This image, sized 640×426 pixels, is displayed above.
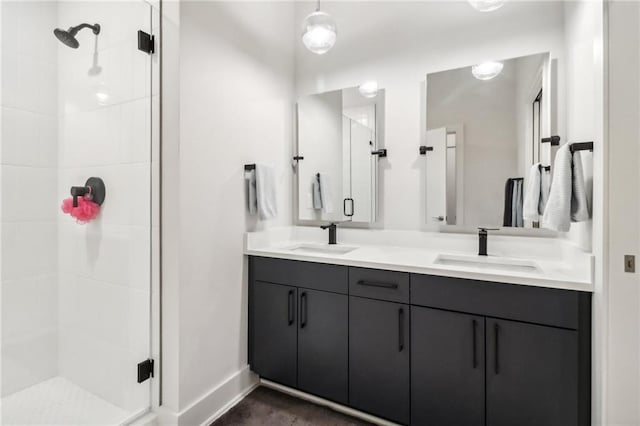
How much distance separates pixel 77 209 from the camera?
1646 millimetres

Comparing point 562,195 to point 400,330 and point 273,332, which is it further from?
point 273,332

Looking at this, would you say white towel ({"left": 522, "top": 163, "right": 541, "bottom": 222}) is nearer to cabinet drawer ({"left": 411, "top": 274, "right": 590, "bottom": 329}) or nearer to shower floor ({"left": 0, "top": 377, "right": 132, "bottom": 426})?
cabinet drawer ({"left": 411, "top": 274, "right": 590, "bottom": 329})

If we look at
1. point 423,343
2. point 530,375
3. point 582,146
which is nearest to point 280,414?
point 423,343

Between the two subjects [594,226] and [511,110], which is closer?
[594,226]

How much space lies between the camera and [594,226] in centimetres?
118

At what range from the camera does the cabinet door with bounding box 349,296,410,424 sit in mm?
1464

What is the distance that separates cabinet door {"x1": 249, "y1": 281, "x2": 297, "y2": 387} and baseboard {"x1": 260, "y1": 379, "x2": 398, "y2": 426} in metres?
0.11

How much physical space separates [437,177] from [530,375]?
1098 millimetres

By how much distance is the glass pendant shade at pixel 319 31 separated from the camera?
1.62m

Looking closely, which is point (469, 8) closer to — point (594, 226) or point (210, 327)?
point (594, 226)

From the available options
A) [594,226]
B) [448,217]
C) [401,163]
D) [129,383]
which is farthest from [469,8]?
[129,383]

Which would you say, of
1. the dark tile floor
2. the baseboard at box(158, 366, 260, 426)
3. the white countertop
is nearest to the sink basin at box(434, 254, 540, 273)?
the white countertop

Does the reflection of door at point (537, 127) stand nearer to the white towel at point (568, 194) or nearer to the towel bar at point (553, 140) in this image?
the towel bar at point (553, 140)

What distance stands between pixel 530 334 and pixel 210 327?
150 centimetres
